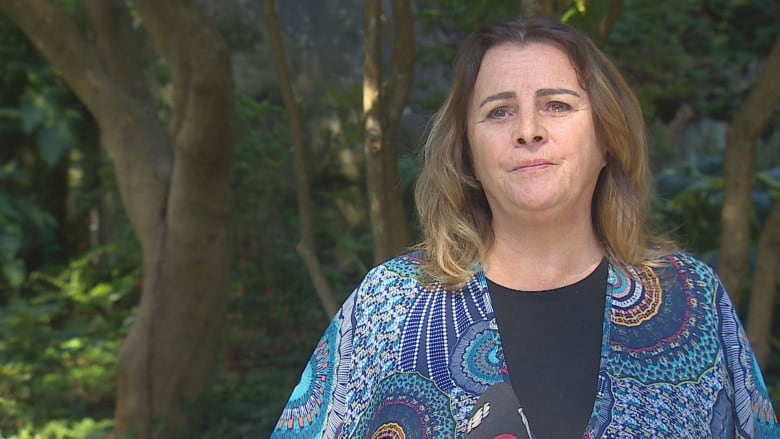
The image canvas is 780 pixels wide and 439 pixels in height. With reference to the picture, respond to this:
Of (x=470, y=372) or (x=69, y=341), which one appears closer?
(x=470, y=372)

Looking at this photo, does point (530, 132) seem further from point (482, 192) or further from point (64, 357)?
point (64, 357)

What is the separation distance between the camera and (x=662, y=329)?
201 cm

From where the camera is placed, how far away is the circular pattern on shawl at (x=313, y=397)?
2068 mm

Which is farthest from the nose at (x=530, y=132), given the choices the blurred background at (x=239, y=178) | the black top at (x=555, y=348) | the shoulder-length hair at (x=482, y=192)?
the blurred background at (x=239, y=178)

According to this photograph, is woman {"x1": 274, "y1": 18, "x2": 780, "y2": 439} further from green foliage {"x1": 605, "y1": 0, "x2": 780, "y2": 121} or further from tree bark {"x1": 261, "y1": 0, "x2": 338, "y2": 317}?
green foliage {"x1": 605, "y1": 0, "x2": 780, "y2": 121}

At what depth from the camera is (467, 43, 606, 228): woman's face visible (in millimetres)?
1995

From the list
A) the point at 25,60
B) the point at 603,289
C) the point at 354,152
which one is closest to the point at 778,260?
the point at 603,289

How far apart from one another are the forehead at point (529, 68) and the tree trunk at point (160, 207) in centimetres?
232

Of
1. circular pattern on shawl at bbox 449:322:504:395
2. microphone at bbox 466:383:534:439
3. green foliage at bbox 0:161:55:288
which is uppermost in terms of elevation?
circular pattern on shawl at bbox 449:322:504:395

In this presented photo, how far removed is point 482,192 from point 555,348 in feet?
1.46

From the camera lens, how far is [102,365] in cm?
624

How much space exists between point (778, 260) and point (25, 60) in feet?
22.1

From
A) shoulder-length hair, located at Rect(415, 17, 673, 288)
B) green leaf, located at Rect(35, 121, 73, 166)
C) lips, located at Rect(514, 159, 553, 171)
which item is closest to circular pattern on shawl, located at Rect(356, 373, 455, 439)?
shoulder-length hair, located at Rect(415, 17, 673, 288)

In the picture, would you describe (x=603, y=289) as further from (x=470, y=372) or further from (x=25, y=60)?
(x=25, y=60)
